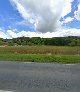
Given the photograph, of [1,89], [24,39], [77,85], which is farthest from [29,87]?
[24,39]

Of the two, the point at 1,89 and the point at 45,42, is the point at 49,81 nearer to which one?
the point at 1,89

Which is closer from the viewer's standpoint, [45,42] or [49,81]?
[49,81]

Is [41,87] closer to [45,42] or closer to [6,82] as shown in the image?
[6,82]

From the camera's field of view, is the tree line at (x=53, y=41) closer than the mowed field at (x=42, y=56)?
No

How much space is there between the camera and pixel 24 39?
146 m

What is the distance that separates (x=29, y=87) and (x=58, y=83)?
1.37m

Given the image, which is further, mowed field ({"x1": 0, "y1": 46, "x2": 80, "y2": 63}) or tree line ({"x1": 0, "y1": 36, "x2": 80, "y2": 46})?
tree line ({"x1": 0, "y1": 36, "x2": 80, "y2": 46})

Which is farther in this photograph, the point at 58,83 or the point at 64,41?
the point at 64,41

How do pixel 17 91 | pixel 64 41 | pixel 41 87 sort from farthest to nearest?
pixel 64 41 → pixel 41 87 → pixel 17 91

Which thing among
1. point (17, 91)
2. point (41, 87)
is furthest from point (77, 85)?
point (17, 91)

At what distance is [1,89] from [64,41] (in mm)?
123508

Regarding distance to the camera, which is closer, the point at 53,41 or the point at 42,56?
the point at 42,56

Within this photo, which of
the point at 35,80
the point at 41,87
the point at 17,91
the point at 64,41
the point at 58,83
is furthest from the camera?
the point at 64,41

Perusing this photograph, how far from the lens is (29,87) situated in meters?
9.20
